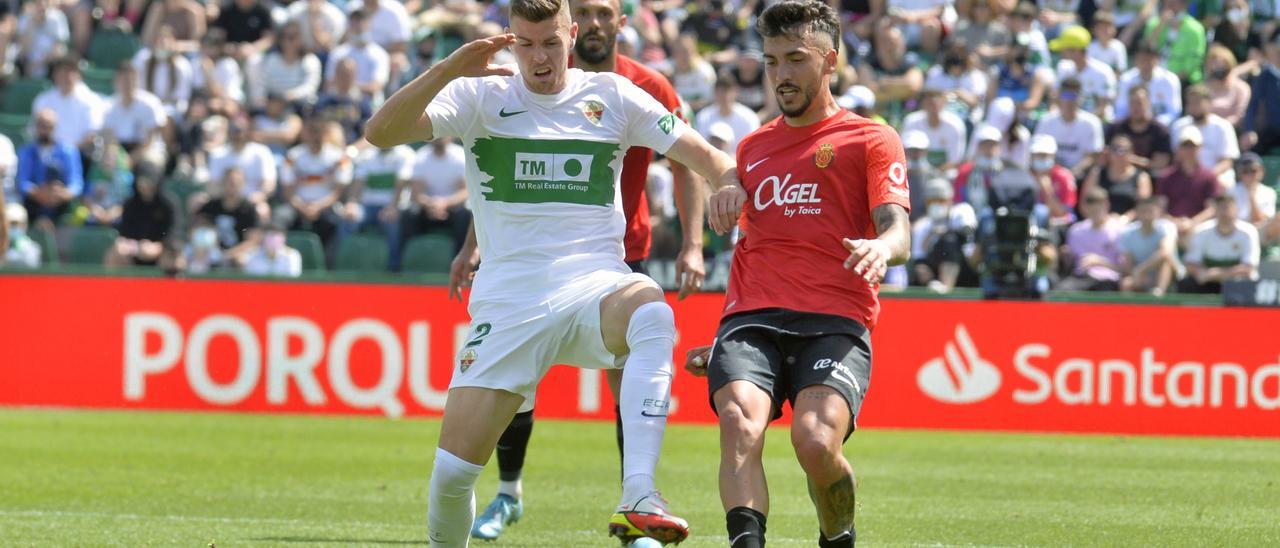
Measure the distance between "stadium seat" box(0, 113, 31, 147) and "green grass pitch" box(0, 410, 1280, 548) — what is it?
613cm

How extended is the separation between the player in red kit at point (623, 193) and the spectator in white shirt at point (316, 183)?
420 inches

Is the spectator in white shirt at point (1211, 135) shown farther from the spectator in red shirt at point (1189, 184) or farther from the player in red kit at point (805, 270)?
the player in red kit at point (805, 270)

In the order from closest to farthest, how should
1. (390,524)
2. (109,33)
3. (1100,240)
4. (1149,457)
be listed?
(390,524)
(1149,457)
(1100,240)
(109,33)

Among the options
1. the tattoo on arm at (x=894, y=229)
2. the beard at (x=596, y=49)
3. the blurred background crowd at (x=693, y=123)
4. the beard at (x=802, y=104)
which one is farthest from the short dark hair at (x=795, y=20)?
the blurred background crowd at (x=693, y=123)

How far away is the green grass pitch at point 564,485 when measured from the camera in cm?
847

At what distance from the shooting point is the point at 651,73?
820 cm

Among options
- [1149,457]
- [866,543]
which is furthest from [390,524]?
[1149,457]

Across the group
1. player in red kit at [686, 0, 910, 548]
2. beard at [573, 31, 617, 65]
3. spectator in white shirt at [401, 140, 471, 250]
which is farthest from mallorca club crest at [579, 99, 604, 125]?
spectator in white shirt at [401, 140, 471, 250]

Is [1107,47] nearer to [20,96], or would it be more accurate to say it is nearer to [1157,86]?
[1157,86]

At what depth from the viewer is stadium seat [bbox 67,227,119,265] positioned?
18703 mm

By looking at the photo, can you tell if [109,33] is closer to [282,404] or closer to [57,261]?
[57,261]

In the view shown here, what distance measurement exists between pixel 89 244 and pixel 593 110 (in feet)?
44.3

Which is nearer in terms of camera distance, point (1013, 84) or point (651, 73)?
point (651, 73)

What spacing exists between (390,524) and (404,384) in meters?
6.60
